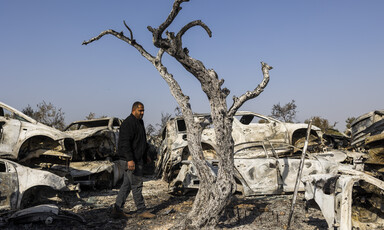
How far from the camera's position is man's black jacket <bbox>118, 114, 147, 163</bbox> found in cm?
595

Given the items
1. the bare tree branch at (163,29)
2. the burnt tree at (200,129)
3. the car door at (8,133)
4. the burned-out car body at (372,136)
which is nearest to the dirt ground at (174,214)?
the burnt tree at (200,129)

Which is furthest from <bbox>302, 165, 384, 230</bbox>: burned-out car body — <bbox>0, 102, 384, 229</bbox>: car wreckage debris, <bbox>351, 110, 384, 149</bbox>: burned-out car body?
<bbox>351, 110, 384, 149</bbox>: burned-out car body

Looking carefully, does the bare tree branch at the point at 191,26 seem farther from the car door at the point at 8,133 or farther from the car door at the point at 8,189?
the car door at the point at 8,133

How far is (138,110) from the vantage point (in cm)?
625

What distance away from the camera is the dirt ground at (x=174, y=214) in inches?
214

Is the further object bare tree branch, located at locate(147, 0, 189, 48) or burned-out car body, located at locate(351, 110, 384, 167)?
bare tree branch, located at locate(147, 0, 189, 48)

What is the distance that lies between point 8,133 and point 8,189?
2781 millimetres

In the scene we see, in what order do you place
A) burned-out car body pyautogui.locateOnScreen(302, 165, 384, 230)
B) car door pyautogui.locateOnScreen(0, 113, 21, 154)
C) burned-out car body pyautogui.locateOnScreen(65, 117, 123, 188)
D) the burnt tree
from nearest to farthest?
burned-out car body pyautogui.locateOnScreen(302, 165, 384, 230) < the burnt tree < car door pyautogui.locateOnScreen(0, 113, 21, 154) < burned-out car body pyautogui.locateOnScreen(65, 117, 123, 188)

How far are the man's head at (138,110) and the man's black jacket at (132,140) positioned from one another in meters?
0.08

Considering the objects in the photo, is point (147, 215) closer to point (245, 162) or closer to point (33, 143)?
point (245, 162)

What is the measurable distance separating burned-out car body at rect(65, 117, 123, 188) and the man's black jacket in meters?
3.09

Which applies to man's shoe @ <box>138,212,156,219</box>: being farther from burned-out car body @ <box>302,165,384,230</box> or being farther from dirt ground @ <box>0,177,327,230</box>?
burned-out car body @ <box>302,165,384,230</box>

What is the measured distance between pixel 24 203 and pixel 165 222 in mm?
2695

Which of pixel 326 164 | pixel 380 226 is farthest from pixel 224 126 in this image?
pixel 326 164
